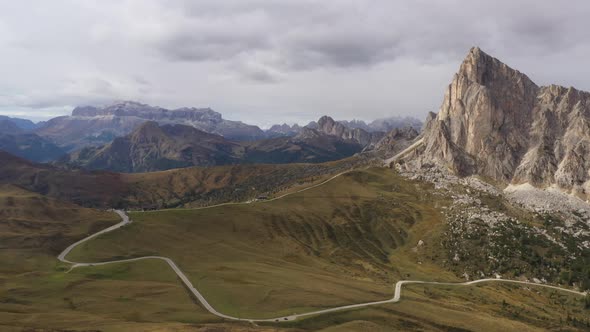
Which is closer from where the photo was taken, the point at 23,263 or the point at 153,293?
the point at 153,293

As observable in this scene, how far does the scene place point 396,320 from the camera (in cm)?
12156

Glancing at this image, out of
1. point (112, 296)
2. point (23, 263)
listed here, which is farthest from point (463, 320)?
point (23, 263)

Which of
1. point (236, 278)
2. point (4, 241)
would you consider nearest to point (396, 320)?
point (236, 278)

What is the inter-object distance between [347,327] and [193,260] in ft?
324

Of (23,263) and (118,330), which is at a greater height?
(118,330)

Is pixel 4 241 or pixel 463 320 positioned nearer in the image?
pixel 463 320

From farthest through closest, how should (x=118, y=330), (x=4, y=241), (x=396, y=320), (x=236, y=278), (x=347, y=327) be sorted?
(x=4, y=241), (x=236, y=278), (x=396, y=320), (x=347, y=327), (x=118, y=330)

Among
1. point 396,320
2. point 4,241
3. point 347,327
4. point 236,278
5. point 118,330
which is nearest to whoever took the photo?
point 118,330

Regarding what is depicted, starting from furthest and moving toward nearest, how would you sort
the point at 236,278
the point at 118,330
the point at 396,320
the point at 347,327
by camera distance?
the point at 236,278, the point at 396,320, the point at 347,327, the point at 118,330

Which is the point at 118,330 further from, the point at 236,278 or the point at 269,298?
the point at 236,278

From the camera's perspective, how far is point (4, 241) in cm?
18425

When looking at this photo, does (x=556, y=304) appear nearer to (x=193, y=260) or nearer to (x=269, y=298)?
(x=269, y=298)

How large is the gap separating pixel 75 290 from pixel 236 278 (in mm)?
52595

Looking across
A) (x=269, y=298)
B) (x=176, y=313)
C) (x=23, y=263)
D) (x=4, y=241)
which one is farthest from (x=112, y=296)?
(x=4, y=241)
